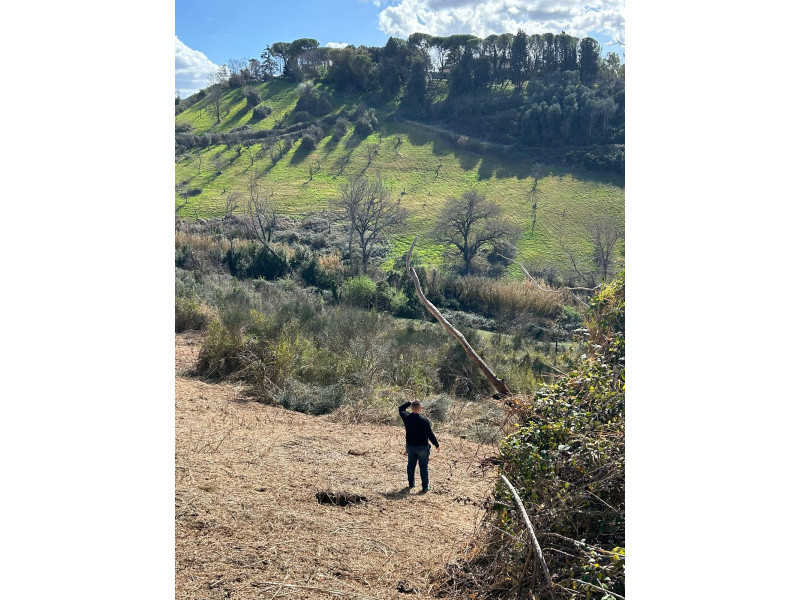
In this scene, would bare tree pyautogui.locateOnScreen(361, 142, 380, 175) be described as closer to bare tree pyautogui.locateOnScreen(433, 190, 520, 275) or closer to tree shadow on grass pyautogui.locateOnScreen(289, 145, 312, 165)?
tree shadow on grass pyautogui.locateOnScreen(289, 145, 312, 165)

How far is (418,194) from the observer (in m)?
25.4

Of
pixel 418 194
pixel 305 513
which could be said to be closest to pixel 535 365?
pixel 305 513

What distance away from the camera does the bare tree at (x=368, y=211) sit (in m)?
21.9

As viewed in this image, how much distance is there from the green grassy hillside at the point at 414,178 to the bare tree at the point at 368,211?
0.70 meters

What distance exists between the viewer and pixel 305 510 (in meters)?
4.32

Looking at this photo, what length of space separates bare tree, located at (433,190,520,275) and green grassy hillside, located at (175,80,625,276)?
568mm

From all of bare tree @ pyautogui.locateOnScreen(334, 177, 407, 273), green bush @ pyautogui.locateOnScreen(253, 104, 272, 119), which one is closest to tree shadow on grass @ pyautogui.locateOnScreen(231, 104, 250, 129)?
green bush @ pyautogui.locateOnScreen(253, 104, 272, 119)

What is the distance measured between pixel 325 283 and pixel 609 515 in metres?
14.3

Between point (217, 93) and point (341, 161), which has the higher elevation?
point (217, 93)

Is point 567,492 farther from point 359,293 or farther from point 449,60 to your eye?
point 449,60

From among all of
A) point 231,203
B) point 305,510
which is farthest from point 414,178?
point 305,510

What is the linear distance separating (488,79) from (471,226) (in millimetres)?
8883

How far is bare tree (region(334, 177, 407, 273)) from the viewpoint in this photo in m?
21.9
